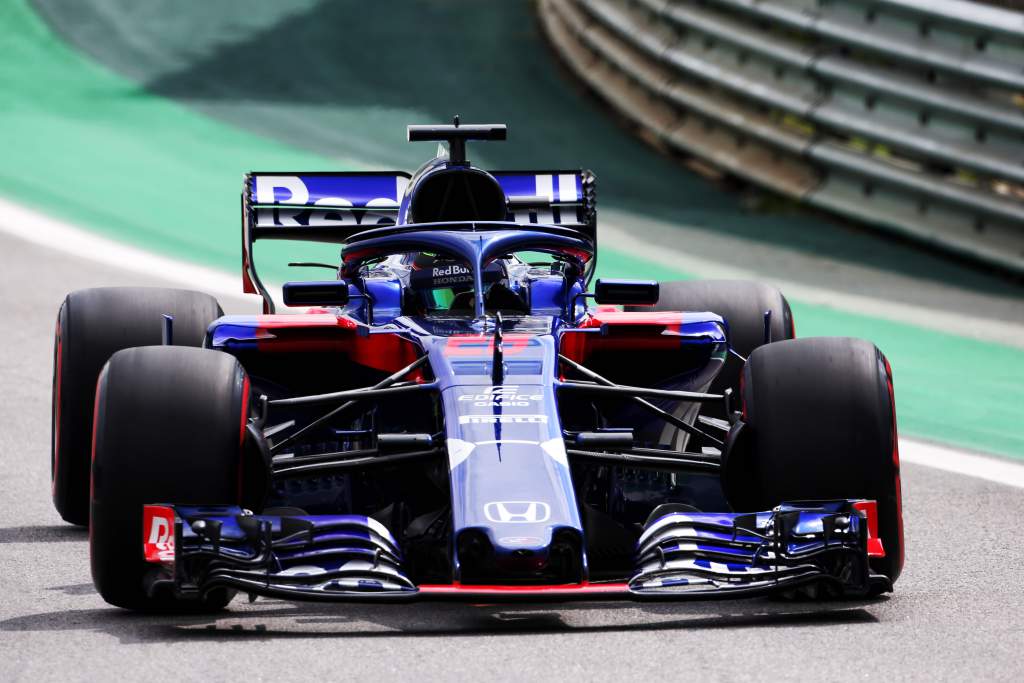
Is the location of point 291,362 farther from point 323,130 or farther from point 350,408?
point 323,130

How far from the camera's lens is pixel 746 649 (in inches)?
227

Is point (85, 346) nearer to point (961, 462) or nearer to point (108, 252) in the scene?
point (961, 462)

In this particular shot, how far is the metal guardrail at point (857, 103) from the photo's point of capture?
46.3ft

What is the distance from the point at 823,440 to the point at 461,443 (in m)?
1.24

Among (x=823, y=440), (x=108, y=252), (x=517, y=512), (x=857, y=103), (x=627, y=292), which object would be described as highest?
(x=857, y=103)

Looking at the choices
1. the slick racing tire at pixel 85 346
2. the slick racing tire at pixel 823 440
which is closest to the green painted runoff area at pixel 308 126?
the slick racing tire at pixel 823 440

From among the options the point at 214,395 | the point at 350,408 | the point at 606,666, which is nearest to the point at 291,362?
the point at 350,408

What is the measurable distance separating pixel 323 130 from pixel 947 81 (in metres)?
6.40

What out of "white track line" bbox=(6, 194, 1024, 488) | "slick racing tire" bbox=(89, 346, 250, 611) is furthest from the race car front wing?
"white track line" bbox=(6, 194, 1024, 488)

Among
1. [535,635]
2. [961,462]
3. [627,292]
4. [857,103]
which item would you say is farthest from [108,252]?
[535,635]

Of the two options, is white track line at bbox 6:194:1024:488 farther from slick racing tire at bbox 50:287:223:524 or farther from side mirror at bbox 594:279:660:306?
side mirror at bbox 594:279:660:306

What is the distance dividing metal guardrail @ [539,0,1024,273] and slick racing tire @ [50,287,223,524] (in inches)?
298

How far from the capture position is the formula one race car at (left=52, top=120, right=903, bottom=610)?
6.03m

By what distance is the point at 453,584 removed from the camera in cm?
598
